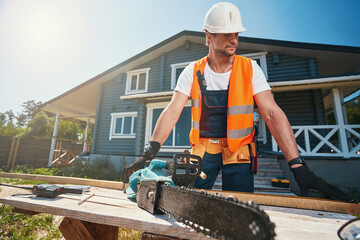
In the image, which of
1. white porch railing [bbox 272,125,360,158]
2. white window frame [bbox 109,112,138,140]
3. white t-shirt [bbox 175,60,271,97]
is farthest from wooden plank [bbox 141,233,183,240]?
white window frame [bbox 109,112,138,140]

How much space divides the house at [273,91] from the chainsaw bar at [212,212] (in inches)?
263

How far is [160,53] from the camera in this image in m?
11.3

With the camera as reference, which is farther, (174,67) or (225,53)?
(174,67)

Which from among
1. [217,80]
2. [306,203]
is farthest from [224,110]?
[306,203]

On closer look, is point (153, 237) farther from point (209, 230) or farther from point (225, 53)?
point (225, 53)

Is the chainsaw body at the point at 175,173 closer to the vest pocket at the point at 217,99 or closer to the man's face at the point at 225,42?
the vest pocket at the point at 217,99

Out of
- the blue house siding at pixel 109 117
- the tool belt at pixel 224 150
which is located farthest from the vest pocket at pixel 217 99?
the blue house siding at pixel 109 117

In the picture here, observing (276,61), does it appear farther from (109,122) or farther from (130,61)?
(109,122)

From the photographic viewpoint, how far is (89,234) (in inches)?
52.3

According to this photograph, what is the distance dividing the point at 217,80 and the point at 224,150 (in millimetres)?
755

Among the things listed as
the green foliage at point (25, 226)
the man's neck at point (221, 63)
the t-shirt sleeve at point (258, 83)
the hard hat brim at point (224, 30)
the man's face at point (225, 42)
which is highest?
the hard hat brim at point (224, 30)

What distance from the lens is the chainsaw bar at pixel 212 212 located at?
52cm

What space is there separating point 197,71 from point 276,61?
332 inches

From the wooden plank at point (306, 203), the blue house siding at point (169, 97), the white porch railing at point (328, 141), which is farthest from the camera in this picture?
the blue house siding at point (169, 97)
